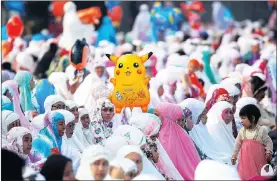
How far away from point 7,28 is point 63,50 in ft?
4.92

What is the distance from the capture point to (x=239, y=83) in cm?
1565

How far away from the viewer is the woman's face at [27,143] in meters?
11.1

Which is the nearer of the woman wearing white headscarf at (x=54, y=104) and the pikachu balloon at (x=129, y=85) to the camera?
the pikachu balloon at (x=129, y=85)

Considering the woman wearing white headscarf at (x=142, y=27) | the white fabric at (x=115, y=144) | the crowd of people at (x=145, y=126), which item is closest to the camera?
the crowd of people at (x=145, y=126)

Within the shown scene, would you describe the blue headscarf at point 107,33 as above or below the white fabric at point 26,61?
above

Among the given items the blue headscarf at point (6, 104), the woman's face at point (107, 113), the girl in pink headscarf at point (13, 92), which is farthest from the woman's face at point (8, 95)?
the woman's face at point (107, 113)

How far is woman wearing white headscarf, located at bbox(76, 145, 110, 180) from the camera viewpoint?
8.95 meters

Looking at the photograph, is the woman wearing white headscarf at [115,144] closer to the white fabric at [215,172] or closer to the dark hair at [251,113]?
the white fabric at [215,172]

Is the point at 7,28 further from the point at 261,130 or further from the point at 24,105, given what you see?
the point at 261,130

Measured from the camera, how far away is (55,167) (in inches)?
349

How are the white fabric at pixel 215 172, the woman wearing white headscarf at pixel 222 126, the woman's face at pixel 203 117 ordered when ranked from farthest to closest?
the woman wearing white headscarf at pixel 222 126 → the woman's face at pixel 203 117 → the white fabric at pixel 215 172

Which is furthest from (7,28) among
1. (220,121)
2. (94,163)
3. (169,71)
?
(94,163)

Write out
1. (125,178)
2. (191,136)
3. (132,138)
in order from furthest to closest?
(191,136), (132,138), (125,178)

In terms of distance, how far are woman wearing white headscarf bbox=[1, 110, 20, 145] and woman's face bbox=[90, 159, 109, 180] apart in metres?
2.96
